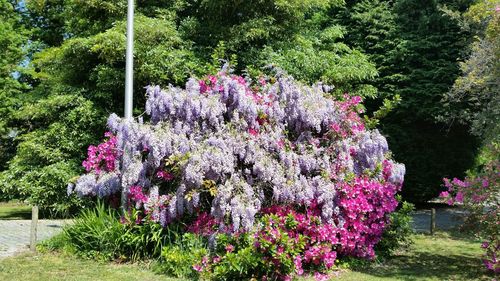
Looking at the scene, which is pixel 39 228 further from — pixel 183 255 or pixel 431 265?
pixel 431 265

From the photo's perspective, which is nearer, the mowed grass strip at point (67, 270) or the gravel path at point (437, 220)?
the mowed grass strip at point (67, 270)

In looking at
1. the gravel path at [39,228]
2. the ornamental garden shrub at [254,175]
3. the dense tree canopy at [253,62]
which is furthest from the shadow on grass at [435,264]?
the dense tree canopy at [253,62]

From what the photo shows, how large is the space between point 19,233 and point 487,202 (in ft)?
32.8

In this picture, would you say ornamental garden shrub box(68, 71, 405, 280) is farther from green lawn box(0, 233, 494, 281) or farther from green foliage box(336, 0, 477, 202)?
green foliage box(336, 0, 477, 202)

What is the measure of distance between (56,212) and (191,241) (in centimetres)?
797

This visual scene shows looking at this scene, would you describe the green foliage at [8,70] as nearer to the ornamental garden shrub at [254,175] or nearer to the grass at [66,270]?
the grass at [66,270]

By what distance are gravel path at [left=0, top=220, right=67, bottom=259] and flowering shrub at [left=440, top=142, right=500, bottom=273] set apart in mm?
7516

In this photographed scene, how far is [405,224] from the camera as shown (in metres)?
9.80

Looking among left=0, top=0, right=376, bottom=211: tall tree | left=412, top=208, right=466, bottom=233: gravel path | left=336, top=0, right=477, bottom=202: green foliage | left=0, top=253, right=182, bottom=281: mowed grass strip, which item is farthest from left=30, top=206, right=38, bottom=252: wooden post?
left=336, top=0, right=477, bottom=202: green foliage

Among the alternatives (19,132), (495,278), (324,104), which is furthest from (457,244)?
(19,132)

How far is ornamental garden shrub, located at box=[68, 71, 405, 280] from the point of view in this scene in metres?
7.62

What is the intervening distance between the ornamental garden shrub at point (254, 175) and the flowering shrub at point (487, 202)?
4.43ft

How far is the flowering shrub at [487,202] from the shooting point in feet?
26.2

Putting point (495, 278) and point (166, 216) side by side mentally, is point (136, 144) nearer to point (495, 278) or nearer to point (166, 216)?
point (166, 216)
